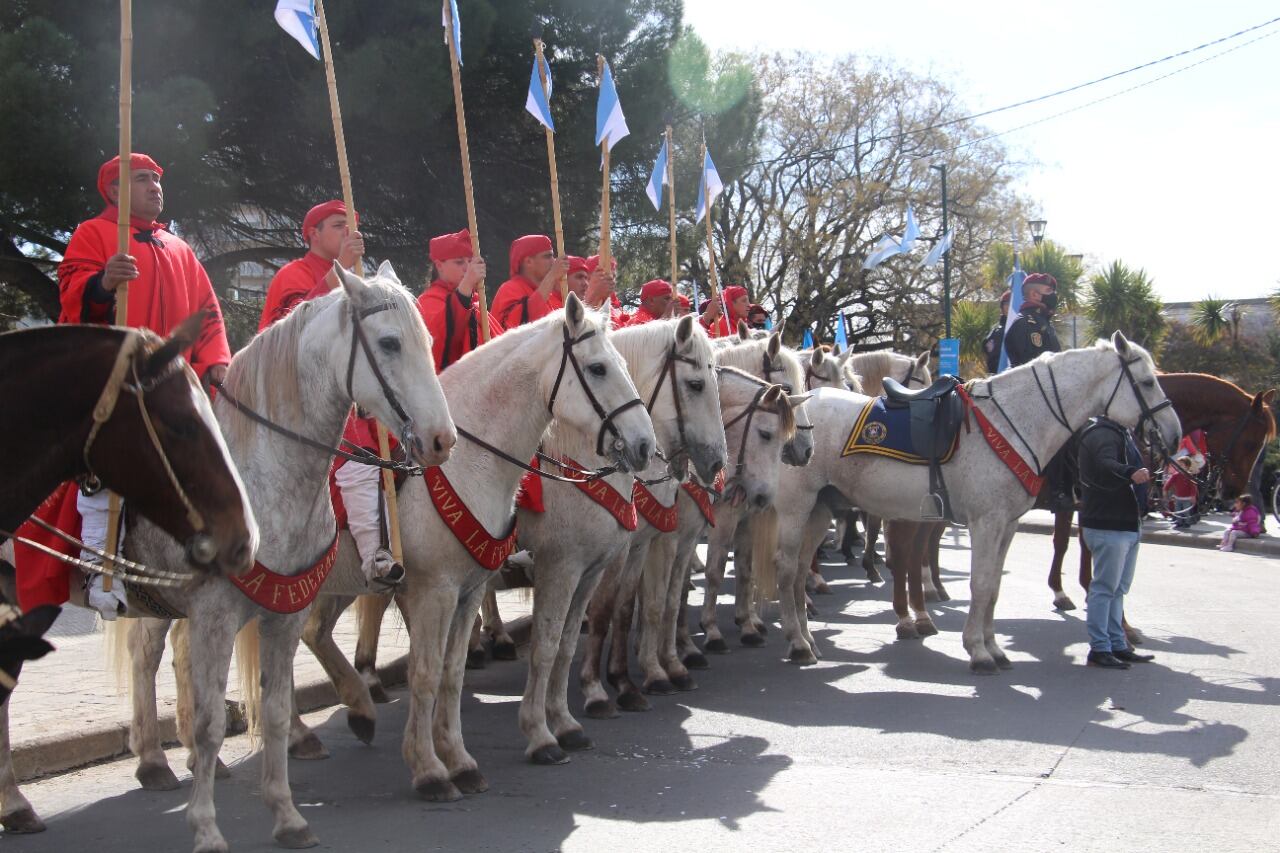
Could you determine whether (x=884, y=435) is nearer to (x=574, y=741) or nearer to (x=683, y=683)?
(x=683, y=683)

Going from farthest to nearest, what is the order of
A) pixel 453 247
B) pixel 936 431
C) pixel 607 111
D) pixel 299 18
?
pixel 607 111, pixel 936 431, pixel 453 247, pixel 299 18

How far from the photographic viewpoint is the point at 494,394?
625 centimetres

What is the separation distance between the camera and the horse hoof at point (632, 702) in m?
7.95

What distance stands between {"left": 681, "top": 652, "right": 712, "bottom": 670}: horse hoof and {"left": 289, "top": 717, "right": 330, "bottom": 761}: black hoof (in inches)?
129

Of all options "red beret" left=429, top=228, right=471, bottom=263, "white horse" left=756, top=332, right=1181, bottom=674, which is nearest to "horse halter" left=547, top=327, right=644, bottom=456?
"red beret" left=429, top=228, right=471, bottom=263

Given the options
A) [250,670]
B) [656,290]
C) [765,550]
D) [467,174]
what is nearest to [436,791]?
[250,670]

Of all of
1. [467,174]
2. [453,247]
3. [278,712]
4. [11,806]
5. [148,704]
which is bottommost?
[11,806]

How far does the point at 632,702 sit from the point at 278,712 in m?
3.07

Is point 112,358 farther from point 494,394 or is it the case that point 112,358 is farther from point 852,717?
point 852,717

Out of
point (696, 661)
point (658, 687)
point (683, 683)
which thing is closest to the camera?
point (658, 687)

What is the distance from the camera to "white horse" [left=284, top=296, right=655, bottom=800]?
588cm

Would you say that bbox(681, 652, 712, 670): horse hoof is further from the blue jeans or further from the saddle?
the blue jeans

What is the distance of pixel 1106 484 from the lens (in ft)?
30.3

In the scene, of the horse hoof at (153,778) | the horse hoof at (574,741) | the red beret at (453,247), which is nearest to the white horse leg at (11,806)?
the horse hoof at (153,778)
